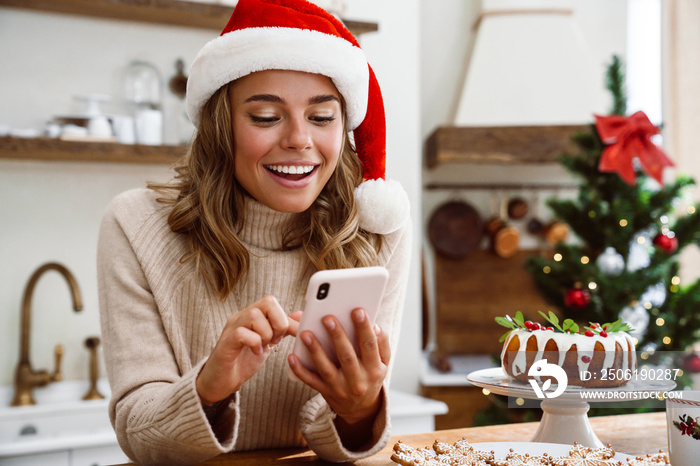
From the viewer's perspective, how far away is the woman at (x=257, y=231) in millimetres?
963

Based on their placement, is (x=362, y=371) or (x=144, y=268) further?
(x=144, y=268)

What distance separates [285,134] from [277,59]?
116mm

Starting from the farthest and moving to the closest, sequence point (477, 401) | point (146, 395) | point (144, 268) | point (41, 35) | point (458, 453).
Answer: point (477, 401) → point (41, 35) → point (144, 268) → point (146, 395) → point (458, 453)

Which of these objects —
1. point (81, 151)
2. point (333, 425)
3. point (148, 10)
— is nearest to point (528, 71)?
point (148, 10)

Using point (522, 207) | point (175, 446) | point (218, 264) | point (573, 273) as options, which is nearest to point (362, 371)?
point (175, 446)

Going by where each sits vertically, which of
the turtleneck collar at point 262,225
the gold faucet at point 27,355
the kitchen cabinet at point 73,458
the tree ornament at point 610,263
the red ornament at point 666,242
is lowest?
the kitchen cabinet at point 73,458

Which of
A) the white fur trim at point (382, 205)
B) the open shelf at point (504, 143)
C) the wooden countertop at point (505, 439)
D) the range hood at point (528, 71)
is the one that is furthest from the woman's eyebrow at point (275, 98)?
the range hood at point (528, 71)

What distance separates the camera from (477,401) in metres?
2.88

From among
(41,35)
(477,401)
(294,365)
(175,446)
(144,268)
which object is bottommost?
(477,401)

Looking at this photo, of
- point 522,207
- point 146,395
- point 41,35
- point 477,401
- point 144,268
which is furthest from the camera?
point 522,207

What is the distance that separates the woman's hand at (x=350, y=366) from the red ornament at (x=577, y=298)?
5.14 ft

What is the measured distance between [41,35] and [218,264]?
1.63 metres

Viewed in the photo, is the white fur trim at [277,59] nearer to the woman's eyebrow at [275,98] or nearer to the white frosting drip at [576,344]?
the woman's eyebrow at [275,98]

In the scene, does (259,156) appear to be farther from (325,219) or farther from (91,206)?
(91,206)
